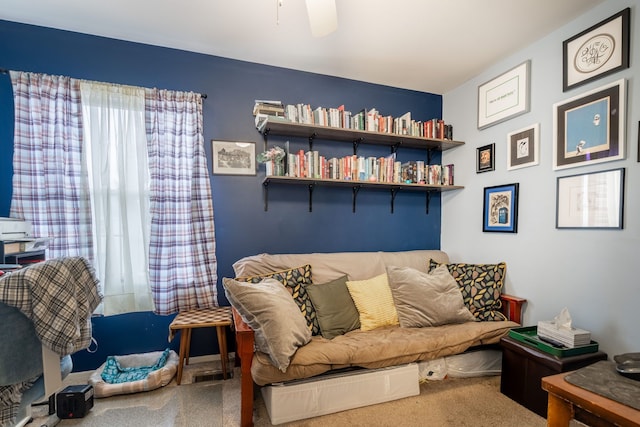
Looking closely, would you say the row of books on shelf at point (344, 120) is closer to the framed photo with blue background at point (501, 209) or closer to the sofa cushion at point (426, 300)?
the framed photo with blue background at point (501, 209)

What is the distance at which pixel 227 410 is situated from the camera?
1794mm

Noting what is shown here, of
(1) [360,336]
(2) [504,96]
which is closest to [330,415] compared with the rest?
(1) [360,336]

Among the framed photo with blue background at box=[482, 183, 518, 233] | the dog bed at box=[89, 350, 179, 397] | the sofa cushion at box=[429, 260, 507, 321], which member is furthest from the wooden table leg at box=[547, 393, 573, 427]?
the dog bed at box=[89, 350, 179, 397]

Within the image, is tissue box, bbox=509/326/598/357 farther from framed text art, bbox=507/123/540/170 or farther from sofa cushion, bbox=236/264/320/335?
sofa cushion, bbox=236/264/320/335

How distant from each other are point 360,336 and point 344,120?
180 centimetres

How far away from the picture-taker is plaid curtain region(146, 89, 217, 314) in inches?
88.6

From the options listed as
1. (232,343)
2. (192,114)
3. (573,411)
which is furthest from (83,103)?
(573,411)

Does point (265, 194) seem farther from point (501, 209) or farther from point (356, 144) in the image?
point (501, 209)

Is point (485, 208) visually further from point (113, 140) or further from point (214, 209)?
point (113, 140)

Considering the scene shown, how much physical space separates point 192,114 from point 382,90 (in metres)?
1.89

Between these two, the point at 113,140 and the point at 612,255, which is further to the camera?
the point at 113,140

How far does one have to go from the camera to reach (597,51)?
1857mm

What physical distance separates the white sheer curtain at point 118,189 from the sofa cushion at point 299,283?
863 mm

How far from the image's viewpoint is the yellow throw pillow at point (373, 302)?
218cm
